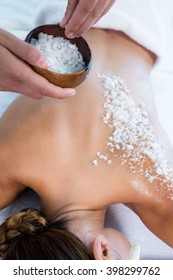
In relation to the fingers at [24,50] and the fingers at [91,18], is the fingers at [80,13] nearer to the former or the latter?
the fingers at [91,18]

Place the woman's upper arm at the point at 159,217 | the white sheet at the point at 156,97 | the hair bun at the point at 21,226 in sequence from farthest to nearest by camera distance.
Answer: the white sheet at the point at 156,97 < the woman's upper arm at the point at 159,217 < the hair bun at the point at 21,226

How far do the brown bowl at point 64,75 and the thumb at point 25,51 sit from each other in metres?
0.02

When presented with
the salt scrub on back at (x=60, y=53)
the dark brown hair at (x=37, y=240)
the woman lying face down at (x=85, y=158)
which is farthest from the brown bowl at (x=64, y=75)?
the dark brown hair at (x=37, y=240)

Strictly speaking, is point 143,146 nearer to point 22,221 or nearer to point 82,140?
point 82,140

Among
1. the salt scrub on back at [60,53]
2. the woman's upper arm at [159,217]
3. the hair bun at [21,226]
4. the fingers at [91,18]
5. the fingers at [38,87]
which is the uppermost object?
the fingers at [91,18]

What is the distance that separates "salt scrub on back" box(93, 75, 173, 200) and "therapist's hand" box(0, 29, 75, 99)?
0.30m

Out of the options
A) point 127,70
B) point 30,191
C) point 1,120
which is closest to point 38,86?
point 1,120

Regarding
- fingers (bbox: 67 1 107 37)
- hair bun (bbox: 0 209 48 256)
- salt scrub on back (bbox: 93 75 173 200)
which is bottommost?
hair bun (bbox: 0 209 48 256)

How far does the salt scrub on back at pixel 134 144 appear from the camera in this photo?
1.23 metres

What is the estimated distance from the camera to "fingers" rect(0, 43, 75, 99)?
938 millimetres

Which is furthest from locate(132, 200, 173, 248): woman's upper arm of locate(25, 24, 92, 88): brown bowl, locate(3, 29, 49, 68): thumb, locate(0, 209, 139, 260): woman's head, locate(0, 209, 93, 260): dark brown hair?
locate(3, 29, 49, 68): thumb

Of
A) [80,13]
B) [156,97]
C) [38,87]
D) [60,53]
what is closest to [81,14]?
[80,13]

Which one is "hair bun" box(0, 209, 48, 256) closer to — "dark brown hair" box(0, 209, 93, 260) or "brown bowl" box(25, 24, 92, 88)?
"dark brown hair" box(0, 209, 93, 260)

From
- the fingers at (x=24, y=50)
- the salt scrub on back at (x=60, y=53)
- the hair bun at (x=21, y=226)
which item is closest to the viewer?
the fingers at (x=24, y=50)
